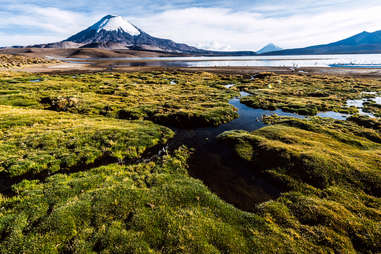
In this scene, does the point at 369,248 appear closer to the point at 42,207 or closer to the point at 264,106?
the point at 42,207

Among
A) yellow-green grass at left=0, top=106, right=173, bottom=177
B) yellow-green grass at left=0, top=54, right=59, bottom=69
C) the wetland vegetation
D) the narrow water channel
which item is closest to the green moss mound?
the wetland vegetation

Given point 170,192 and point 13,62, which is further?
point 13,62

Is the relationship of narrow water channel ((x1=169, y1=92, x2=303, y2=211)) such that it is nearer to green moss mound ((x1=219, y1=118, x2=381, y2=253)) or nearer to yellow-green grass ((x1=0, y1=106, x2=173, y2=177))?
green moss mound ((x1=219, y1=118, x2=381, y2=253))

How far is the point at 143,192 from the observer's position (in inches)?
540

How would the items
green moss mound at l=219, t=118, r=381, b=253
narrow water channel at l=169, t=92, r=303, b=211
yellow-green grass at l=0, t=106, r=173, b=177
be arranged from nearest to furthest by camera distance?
green moss mound at l=219, t=118, r=381, b=253 < narrow water channel at l=169, t=92, r=303, b=211 < yellow-green grass at l=0, t=106, r=173, b=177

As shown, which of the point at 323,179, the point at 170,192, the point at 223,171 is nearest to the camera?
the point at 170,192

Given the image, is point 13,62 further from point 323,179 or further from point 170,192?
point 323,179

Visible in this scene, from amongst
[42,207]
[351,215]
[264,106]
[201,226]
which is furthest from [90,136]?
[264,106]

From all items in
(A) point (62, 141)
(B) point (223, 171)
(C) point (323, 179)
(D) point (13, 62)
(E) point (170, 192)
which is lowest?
(B) point (223, 171)

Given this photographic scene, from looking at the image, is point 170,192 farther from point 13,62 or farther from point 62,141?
point 13,62

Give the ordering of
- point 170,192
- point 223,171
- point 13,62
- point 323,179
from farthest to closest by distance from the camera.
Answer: point 13,62
point 223,171
point 323,179
point 170,192

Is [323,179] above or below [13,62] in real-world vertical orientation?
below

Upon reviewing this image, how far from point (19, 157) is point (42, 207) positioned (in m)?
8.99

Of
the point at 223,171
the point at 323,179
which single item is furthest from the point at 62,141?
the point at 323,179
